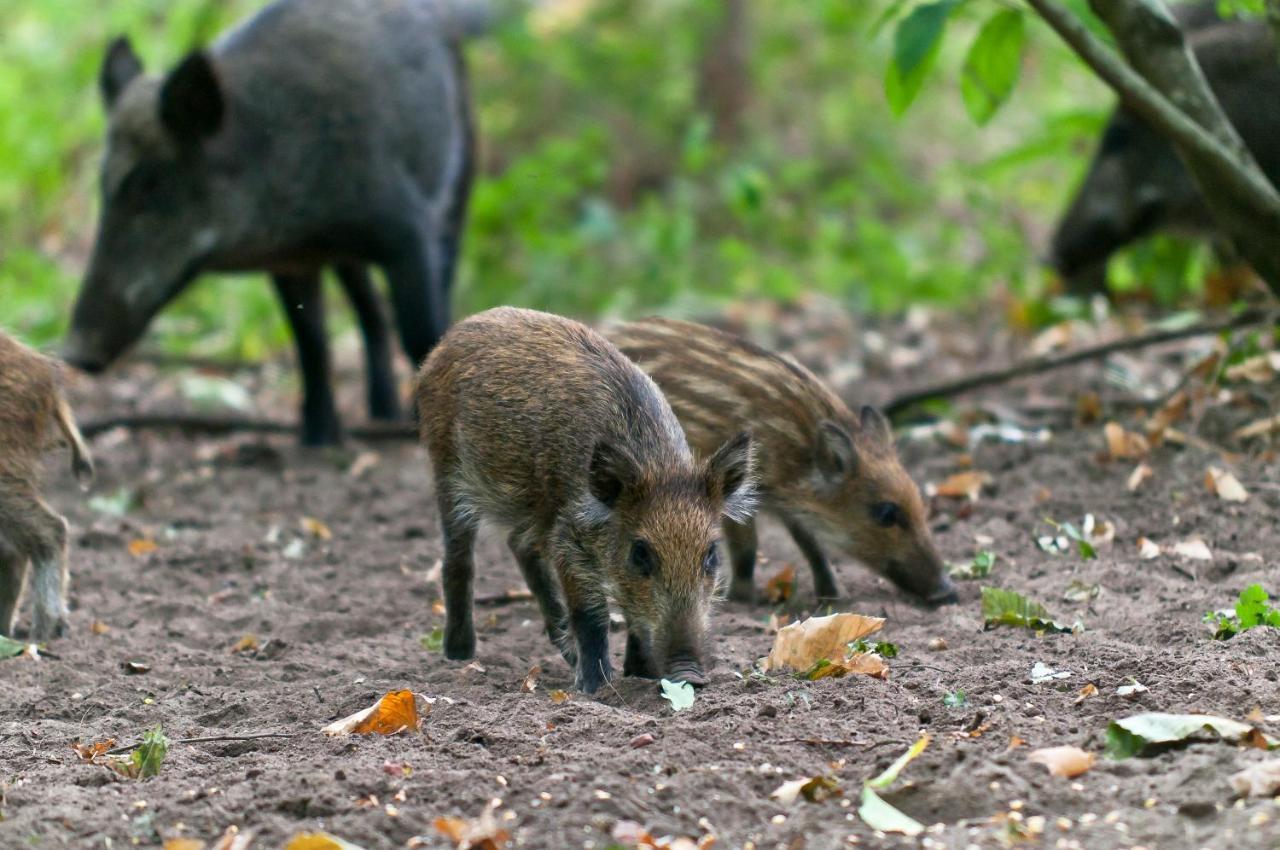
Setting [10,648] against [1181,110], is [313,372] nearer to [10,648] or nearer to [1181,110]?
[10,648]

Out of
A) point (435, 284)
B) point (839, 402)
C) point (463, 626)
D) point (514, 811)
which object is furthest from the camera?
point (435, 284)

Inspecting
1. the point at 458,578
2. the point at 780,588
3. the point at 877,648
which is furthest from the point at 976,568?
the point at 458,578

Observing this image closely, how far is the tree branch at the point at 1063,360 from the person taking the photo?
276 inches

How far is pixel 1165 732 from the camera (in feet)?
12.2

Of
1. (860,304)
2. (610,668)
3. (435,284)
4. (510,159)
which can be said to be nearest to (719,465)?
(610,668)

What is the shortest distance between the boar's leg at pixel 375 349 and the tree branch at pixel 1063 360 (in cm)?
293

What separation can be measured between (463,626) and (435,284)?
3592 mm

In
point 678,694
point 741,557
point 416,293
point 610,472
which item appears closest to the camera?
point 678,694

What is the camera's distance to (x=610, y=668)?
4.75 m

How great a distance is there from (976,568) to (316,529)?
2847mm

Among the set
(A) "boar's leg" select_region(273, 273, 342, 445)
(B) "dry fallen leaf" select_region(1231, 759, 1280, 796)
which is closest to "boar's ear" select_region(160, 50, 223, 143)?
(A) "boar's leg" select_region(273, 273, 342, 445)

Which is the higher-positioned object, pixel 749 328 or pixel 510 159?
pixel 510 159

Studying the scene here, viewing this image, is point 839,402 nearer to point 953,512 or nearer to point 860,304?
point 953,512

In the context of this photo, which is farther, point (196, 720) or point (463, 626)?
point (463, 626)
